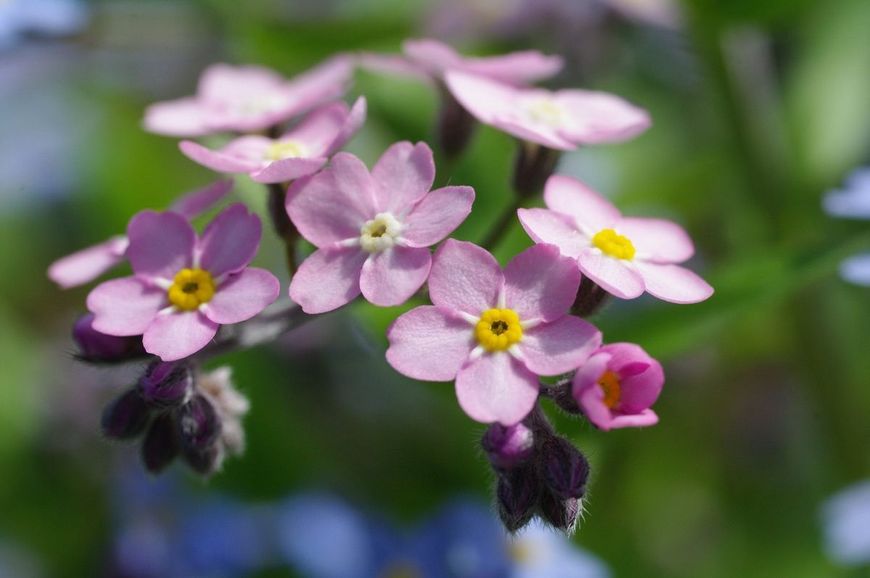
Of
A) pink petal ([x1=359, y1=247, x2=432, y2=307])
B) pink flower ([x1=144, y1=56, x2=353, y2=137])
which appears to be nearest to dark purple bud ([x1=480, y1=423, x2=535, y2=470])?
pink petal ([x1=359, y1=247, x2=432, y2=307])

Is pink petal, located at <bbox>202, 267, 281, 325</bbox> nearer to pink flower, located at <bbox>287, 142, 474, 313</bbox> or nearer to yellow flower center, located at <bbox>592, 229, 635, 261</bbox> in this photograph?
pink flower, located at <bbox>287, 142, 474, 313</bbox>

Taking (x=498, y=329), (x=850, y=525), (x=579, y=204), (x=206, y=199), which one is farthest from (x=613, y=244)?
(x=850, y=525)

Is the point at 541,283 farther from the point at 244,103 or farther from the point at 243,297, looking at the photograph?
the point at 244,103

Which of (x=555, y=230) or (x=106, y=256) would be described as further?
(x=106, y=256)

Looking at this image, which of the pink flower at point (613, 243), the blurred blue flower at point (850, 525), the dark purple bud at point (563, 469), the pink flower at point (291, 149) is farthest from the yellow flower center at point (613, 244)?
the blurred blue flower at point (850, 525)

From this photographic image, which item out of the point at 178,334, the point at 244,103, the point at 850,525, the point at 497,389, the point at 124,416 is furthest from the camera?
→ the point at 850,525

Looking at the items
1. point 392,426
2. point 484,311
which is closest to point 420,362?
point 484,311

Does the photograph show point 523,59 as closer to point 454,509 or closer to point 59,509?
point 454,509
